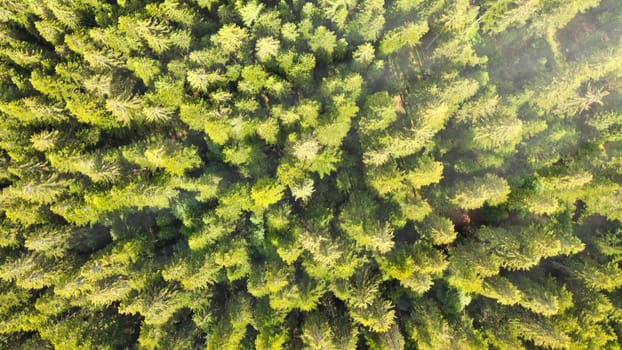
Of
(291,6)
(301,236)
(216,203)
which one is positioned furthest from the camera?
(291,6)

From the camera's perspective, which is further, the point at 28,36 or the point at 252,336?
the point at 28,36

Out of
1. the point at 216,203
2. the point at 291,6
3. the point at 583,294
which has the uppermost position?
the point at 291,6

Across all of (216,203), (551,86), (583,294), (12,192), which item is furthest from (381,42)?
(12,192)

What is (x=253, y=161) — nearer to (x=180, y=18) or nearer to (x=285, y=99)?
(x=285, y=99)

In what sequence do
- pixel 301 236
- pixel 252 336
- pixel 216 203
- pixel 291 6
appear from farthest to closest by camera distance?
pixel 291 6 → pixel 216 203 → pixel 252 336 → pixel 301 236

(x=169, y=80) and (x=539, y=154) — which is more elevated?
(x=169, y=80)

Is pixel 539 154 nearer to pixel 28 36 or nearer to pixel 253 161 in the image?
pixel 253 161
